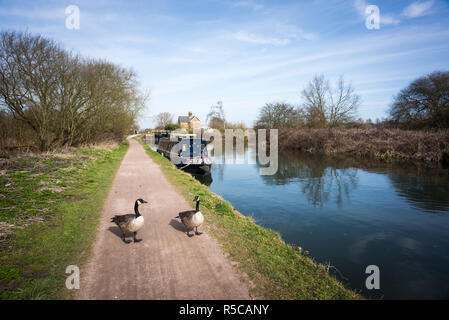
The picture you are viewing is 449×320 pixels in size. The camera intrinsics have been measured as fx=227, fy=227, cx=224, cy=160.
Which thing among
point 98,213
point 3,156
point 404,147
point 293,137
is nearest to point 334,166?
point 404,147

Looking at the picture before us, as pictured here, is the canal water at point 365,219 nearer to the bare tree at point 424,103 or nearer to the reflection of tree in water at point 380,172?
the reflection of tree in water at point 380,172

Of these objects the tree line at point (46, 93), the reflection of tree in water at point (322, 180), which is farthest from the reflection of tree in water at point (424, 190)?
the tree line at point (46, 93)

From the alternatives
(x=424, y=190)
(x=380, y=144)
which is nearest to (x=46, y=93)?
(x=424, y=190)

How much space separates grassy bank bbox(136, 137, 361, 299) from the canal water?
135cm

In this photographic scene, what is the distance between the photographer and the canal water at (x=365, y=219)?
5.39 m

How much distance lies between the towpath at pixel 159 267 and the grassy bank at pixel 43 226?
1.21 feet

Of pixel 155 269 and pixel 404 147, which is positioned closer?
pixel 155 269

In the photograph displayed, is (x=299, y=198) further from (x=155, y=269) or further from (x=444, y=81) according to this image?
(x=444, y=81)

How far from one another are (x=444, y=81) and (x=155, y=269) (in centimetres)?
3337

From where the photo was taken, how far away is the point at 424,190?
12.4m

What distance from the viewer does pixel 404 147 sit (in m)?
22.4

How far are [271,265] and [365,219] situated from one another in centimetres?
632

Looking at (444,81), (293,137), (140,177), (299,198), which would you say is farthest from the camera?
(293,137)

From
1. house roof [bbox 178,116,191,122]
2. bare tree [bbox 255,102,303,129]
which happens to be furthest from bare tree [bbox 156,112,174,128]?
bare tree [bbox 255,102,303,129]
